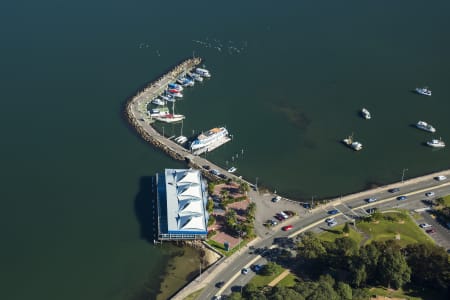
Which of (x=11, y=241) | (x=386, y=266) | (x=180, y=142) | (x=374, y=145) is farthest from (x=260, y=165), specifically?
(x=11, y=241)

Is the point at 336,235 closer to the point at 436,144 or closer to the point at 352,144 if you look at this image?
the point at 352,144

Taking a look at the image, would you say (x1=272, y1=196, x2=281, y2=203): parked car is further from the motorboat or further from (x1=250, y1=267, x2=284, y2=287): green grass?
the motorboat

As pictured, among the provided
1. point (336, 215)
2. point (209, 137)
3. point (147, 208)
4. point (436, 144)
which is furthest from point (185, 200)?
point (436, 144)

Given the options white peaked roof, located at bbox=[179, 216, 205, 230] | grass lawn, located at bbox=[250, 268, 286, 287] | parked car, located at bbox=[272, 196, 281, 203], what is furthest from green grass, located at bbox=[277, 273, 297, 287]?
parked car, located at bbox=[272, 196, 281, 203]

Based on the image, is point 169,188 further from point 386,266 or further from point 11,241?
point 386,266

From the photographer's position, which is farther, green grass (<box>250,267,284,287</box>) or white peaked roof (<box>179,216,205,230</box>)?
white peaked roof (<box>179,216,205,230</box>)

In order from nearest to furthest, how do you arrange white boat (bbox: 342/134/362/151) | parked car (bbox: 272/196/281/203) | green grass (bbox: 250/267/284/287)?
green grass (bbox: 250/267/284/287) → parked car (bbox: 272/196/281/203) → white boat (bbox: 342/134/362/151)

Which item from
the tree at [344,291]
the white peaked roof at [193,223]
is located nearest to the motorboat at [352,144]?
the white peaked roof at [193,223]
